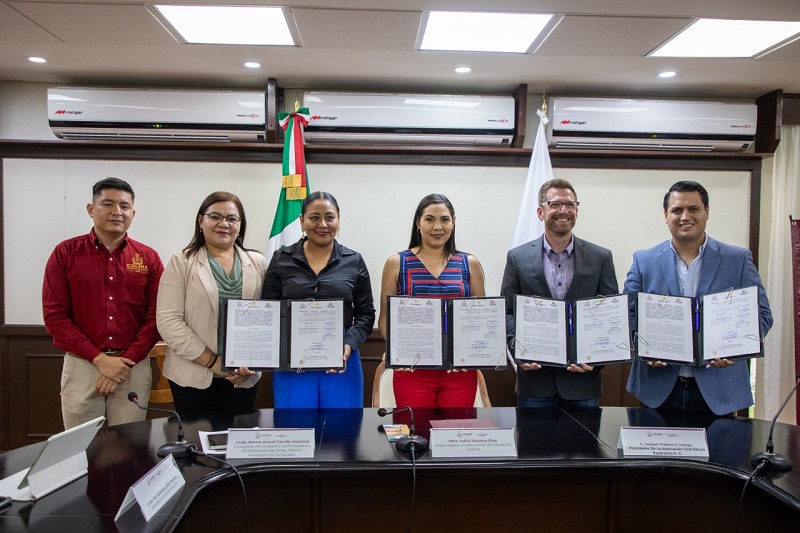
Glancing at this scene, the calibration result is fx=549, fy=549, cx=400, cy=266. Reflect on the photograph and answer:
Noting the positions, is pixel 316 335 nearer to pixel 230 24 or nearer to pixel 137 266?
pixel 137 266

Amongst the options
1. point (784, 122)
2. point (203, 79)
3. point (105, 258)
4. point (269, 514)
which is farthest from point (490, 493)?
point (784, 122)

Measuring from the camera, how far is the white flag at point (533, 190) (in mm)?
3732

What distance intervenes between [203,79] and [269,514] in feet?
9.75

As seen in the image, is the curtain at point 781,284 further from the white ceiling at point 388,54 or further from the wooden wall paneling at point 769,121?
the white ceiling at point 388,54

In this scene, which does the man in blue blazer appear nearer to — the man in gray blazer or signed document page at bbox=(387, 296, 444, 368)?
the man in gray blazer

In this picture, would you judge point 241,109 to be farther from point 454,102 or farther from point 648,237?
point 648,237

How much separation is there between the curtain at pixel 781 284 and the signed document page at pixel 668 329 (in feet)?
7.78

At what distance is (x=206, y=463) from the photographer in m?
1.56

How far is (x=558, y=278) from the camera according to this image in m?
2.39

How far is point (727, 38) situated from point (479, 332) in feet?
6.78

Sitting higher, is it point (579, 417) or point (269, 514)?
point (579, 417)

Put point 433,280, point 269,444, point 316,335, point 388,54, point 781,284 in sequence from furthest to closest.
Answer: point 781,284 < point 388,54 < point 433,280 < point 316,335 < point 269,444

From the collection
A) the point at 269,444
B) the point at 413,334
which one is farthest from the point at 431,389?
the point at 269,444

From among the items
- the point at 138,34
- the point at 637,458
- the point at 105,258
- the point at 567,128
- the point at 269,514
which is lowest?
the point at 269,514
